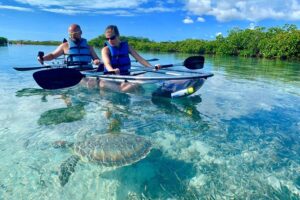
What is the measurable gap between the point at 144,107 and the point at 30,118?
2695 mm

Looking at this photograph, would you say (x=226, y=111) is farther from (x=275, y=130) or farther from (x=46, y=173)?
(x=46, y=173)

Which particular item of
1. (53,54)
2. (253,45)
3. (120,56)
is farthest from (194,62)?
(253,45)

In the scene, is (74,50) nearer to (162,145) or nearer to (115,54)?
(115,54)

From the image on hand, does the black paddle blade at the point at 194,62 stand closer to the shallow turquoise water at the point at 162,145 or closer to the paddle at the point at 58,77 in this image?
the shallow turquoise water at the point at 162,145

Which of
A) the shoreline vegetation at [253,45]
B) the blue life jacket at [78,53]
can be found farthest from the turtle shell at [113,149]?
the shoreline vegetation at [253,45]

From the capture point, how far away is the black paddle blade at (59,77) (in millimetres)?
7025

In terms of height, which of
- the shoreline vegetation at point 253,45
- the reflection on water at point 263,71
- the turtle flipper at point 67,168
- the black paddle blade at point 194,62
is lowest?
the turtle flipper at point 67,168

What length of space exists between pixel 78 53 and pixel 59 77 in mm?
2018

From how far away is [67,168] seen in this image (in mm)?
3596

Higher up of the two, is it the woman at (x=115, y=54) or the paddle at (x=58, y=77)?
the woman at (x=115, y=54)

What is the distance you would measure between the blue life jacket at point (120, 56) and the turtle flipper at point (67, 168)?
414 centimetres

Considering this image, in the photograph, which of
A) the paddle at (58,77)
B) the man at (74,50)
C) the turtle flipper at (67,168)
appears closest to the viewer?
→ the turtle flipper at (67,168)

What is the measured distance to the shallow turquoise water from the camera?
3193 millimetres

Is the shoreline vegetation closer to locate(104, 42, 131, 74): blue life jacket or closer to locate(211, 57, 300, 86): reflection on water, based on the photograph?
locate(211, 57, 300, 86): reflection on water
